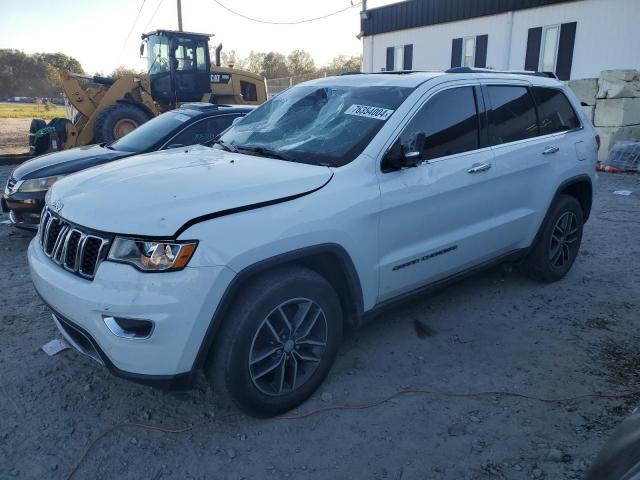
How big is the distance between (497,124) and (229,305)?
262cm

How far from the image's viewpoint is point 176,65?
1281 centimetres

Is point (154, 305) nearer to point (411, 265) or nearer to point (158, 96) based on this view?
point (411, 265)

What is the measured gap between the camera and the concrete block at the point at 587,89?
11.5 m

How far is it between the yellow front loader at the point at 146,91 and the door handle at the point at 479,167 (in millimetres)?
9196

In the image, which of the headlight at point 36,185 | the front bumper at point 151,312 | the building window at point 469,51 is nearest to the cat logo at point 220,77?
the headlight at point 36,185

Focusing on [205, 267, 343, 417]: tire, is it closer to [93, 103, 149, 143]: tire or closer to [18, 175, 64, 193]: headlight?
[18, 175, 64, 193]: headlight

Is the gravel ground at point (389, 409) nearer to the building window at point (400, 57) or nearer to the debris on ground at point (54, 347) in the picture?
the debris on ground at point (54, 347)

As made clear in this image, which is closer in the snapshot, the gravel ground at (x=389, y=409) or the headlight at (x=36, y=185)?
the gravel ground at (x=389, y=409)

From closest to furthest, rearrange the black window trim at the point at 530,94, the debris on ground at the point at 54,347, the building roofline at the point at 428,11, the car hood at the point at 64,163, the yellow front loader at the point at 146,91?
the debris on ground at the point at 54,347, the black window trim at the point at 530,94, the car hood at the point at 64,163, the yellow front loader at the point at 146,91, the building roofline at the point at 428,11

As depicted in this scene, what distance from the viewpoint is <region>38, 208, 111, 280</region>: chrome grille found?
2557 millimetres

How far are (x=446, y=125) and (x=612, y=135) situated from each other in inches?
374

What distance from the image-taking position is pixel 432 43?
22.0 metres

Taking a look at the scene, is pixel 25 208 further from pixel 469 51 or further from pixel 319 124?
pixel 469 51

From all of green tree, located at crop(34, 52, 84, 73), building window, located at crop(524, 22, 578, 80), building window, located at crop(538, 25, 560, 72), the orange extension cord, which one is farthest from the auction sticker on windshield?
green tree, located at crop(34, 52, 84, 73)
